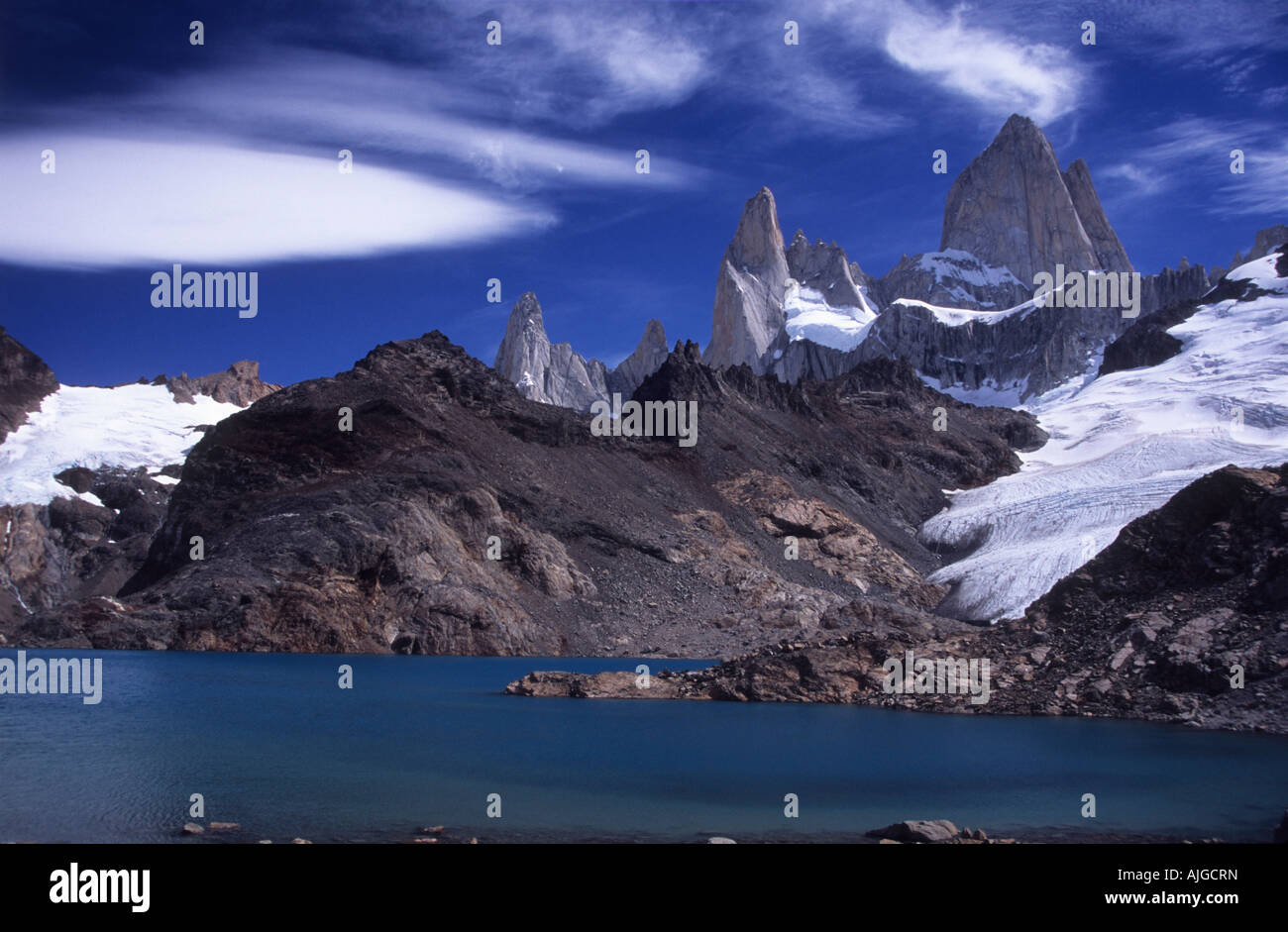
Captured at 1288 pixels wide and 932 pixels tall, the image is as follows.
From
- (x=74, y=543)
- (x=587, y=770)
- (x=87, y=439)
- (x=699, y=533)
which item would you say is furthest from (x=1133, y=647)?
(x=87, y=439)

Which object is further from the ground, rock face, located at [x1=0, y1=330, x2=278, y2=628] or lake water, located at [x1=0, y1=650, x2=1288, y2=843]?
rock face, located at [x1=0, y1=330, x2=278, y2=628]

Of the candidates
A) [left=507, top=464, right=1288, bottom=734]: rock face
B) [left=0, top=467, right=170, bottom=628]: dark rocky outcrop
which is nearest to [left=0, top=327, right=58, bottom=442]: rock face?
[left=0, top=467, right=170, bottom=628]: dark rocky outcrop

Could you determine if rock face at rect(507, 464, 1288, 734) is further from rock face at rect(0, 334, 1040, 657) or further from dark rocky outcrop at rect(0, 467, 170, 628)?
dark rocky outcrop at rect(0, 467, 170, 628)

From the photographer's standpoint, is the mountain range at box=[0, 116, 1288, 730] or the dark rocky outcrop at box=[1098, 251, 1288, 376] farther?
the dark rocky outcrop at box=[1098, 251, 1288, 376]

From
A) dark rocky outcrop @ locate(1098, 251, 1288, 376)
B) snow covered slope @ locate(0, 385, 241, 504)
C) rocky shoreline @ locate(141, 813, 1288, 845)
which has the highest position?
dark rocky outcrop @ locate(1098, 251, 1288, 376)
